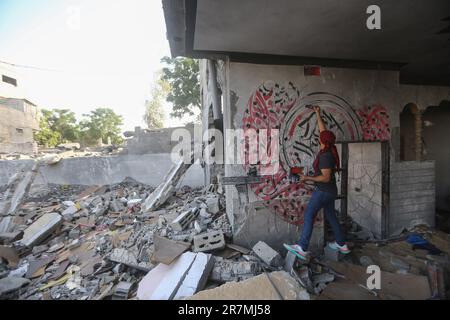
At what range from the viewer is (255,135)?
363 centimetres

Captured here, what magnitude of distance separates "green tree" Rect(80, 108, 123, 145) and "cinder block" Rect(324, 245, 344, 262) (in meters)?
30.0

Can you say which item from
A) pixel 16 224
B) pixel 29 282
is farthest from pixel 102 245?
pixel 16 224

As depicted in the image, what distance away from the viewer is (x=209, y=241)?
352cm

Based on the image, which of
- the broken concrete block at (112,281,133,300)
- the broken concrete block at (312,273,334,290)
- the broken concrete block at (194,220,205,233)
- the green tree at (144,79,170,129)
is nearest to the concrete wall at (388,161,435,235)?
the broken concrete block at (312,273,334,290)

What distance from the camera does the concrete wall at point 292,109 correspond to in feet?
11.8

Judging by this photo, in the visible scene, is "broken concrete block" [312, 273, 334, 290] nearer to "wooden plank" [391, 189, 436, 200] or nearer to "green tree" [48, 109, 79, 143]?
"wooden plank" [391, 189, 436, 200]

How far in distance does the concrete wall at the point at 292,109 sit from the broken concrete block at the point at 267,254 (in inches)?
10.5

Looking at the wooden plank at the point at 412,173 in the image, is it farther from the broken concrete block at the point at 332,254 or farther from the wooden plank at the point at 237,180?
the wooden plank at the point at 237,180

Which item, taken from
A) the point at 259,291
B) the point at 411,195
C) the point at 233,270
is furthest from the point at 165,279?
the point at 411,195

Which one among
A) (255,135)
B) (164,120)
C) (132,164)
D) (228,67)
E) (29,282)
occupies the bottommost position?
(29,282)

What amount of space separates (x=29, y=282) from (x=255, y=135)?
4.47 m

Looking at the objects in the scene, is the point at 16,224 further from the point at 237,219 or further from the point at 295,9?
the point at 295,9

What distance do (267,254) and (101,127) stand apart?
103 ft

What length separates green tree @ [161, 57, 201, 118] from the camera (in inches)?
622
